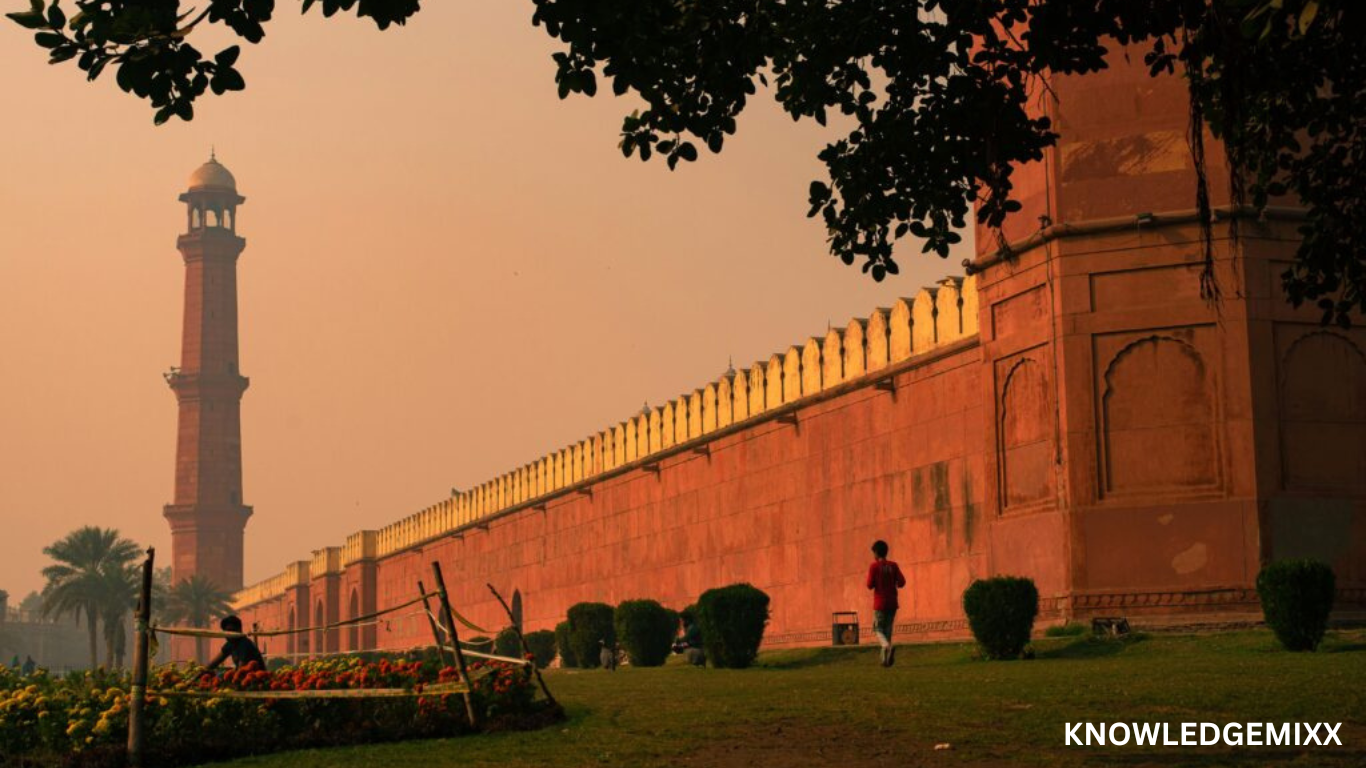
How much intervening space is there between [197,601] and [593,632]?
74.2 m

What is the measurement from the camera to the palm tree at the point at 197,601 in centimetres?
9625

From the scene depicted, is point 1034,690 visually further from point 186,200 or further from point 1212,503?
point 186,200

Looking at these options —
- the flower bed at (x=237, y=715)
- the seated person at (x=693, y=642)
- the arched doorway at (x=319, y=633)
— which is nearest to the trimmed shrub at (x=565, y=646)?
the seated person at (x=693, y=642)

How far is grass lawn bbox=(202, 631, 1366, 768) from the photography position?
9945 millimetres

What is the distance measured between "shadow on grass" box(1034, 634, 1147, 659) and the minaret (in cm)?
8914

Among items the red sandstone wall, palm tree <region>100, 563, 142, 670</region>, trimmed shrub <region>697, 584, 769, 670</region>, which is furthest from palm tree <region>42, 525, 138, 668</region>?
trimmed shrub <region>697, 584, 769, 670</region>

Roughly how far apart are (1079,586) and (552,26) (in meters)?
12.6

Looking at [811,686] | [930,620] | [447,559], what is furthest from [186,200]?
[811,686]

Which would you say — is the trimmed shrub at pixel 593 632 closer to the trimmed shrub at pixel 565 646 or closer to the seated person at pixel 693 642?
the trimmed shrub at pixel 565 646

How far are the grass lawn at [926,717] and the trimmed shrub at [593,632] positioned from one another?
11110 millimetres

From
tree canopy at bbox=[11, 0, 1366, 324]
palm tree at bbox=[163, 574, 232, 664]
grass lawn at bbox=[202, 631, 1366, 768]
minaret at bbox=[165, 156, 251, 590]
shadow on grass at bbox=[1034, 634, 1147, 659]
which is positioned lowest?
grass lawn at bbox=[202, 631, 1366, 768]

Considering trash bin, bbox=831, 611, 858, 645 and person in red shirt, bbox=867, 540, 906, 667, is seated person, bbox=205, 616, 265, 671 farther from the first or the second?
trash bin, bbox=831, 611, 858, 645

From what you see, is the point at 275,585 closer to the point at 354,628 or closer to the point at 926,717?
the point at 354,628

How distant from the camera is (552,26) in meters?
8.72
